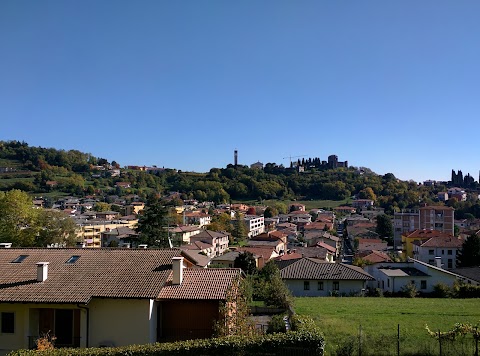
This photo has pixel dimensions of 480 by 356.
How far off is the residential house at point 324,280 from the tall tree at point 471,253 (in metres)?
21.2

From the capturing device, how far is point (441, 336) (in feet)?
50.1

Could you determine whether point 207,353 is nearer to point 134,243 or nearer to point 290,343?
point 290,343

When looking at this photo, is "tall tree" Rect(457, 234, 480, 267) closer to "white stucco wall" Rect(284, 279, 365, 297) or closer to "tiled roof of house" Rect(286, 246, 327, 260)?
"tiled roof of house" Rect(286, 246, 327, 260)

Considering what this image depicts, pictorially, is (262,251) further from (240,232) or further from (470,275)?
(240,232)

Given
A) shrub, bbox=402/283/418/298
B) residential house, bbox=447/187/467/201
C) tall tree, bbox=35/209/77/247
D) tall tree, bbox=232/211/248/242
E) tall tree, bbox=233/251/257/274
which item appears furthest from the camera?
residential house, bbox=447/187/467/201

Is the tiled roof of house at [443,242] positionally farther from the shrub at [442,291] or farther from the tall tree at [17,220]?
the tall tree at [17,220]

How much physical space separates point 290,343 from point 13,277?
10935 millimetres

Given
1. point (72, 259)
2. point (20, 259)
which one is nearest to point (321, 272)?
point (72, 259)

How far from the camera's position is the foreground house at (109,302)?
53.1 feet

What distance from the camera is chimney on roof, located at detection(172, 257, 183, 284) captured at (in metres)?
17.5

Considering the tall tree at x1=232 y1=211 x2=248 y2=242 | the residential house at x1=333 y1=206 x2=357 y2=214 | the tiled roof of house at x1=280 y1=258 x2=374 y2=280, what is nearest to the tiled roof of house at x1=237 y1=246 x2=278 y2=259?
the tiled roof of house at x1=280 y1=258 x2=374 y2=280

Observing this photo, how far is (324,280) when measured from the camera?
128 feet

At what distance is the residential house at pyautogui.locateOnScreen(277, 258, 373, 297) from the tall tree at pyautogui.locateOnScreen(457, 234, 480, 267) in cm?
2121

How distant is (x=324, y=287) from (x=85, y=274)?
2593 cm
